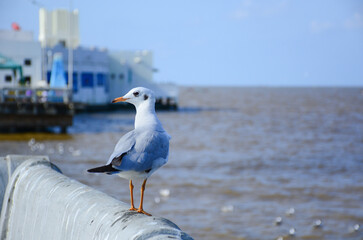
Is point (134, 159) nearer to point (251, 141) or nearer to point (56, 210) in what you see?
point (56, 210)

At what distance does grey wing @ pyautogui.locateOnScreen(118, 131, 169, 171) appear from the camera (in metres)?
2.89

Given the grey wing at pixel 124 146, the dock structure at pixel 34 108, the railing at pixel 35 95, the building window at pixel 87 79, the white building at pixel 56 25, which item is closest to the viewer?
the grey wing at pixel 124 146

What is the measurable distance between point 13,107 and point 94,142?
13.4ft

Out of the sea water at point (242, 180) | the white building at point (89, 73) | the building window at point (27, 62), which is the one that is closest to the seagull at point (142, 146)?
the sea water at point (242, 180)

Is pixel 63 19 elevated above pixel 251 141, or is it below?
above

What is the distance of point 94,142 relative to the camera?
90.7 ft

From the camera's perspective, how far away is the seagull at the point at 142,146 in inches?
114

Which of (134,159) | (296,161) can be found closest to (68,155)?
(296,161)

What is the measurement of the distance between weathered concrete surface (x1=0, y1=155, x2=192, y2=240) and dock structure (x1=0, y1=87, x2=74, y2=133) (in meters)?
23.4

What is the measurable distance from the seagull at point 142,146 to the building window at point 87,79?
44.0 meters

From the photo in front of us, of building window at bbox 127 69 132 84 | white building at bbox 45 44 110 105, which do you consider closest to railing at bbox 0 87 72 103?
white building at bbox 45 44 110 105

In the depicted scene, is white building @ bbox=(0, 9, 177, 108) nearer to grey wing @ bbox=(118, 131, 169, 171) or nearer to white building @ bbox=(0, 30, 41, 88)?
white building @ bbox=(0, 30, 41, 88)

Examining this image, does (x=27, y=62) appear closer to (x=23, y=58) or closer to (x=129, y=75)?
(x=23, y=58)

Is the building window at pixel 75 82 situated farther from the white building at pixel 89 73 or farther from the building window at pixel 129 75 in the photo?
the building window at pixel 129 75
